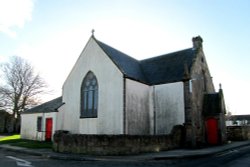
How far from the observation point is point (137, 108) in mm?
19500

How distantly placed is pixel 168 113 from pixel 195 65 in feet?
18.7

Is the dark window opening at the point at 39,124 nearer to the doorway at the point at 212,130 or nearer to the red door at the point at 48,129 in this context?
the red door at the point at 48,129

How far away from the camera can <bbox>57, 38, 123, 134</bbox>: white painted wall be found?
723 inches

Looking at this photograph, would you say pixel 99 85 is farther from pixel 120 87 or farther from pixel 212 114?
pixel 212 114

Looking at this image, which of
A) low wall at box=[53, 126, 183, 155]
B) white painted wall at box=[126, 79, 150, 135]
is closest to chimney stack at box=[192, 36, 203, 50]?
white painted wall at box=[126, 79, 150, 135]

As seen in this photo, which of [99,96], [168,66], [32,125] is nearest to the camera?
[99,96]

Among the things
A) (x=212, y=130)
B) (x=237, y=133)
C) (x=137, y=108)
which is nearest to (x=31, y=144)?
(x=137, y=108)

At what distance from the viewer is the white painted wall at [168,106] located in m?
19.8

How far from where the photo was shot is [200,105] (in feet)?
72.7

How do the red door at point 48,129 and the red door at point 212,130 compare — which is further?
the red door at point 48,129

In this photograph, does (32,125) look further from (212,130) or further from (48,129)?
(212,130)

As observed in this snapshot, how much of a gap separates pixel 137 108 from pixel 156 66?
657 cm

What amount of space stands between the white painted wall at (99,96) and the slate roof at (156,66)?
936 millimetres

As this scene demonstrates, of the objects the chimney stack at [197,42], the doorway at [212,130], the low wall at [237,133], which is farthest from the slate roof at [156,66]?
the low wall at [237,133]
